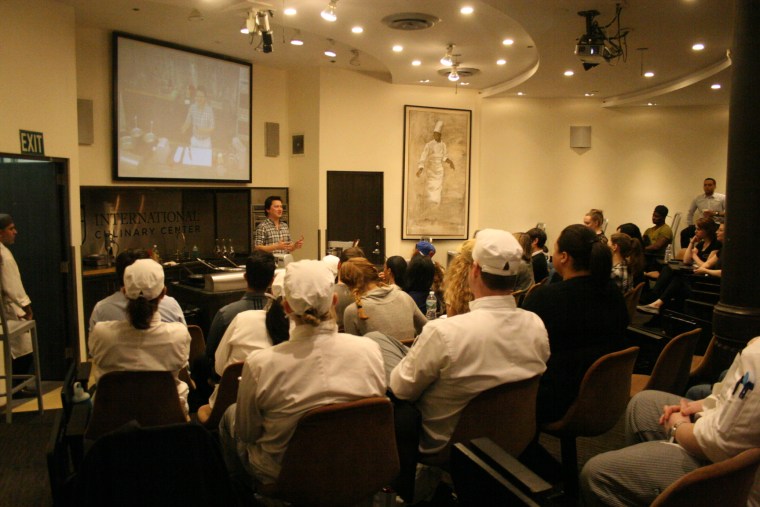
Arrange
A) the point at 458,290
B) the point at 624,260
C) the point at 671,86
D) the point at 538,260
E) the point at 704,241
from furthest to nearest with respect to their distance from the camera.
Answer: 1. the point at 671,86
2. the point at 704,241
3. the point at 538,260
4. the point at 624,260
5. the point at 458,290

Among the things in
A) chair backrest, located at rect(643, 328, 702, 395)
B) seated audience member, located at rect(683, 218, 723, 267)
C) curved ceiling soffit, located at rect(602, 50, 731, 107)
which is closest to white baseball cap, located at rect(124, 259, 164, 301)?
chair backrest, located at rect(643, 328, 702, 395)

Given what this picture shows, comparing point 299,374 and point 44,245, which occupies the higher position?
point 44,245

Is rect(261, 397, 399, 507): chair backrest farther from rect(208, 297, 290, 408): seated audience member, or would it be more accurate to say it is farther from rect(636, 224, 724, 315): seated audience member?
rect(636, 224, 724, 315): seated audience member

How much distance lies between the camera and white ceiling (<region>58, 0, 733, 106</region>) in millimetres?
5762

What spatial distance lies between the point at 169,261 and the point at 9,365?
146 inches

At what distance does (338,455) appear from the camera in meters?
2.02

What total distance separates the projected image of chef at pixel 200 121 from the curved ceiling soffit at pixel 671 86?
6.55 m

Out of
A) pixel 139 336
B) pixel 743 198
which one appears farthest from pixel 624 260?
pixel 139 336

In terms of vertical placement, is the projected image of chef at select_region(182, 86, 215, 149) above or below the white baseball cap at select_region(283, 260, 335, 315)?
above

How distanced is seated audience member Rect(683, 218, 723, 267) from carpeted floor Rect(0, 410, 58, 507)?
640 cm

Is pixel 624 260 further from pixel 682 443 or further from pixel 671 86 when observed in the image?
pixel 671 86

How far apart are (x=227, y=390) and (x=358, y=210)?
22.2 feet

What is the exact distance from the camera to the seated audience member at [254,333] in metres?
2.86

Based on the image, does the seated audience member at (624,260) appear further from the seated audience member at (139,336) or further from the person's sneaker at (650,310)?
the seated audience member at (139,336)
